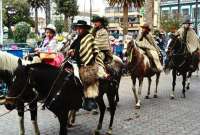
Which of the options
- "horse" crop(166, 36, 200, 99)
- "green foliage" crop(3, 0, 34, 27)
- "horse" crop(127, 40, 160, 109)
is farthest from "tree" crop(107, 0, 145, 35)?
"green foliage" crop(3, 0, 34, 27)

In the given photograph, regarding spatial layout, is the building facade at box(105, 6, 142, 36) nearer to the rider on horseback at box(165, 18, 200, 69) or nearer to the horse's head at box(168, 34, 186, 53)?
the rider on horseback at box(165, 18, 200, 69)

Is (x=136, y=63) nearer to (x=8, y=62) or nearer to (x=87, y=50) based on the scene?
(x=87, y=50)

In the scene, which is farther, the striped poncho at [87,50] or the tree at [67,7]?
the tree at [67,7]

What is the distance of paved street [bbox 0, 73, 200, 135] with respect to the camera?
972 cm

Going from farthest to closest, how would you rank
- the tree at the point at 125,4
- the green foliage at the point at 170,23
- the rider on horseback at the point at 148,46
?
the green foliage at the point at 170,23 → the tree at the point at 125,4 → the rider on horseback at the point at 148,46

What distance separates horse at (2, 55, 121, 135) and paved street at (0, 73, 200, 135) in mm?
1884

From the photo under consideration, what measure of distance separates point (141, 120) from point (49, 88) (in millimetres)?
3946

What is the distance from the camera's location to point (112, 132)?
9.59m

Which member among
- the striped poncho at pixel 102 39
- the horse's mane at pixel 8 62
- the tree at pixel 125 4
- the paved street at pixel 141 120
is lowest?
the paved street at pixel 141 120

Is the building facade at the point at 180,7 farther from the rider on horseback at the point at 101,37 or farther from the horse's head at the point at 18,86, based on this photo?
the horse's head at the point at 18,86

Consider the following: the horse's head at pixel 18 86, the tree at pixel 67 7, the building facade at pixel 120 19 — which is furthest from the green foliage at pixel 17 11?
the horse's head at pixel 18 86

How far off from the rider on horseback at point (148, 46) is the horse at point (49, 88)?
20.2ft

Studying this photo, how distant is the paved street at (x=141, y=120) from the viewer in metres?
9.72

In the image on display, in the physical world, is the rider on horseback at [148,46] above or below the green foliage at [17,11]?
below
